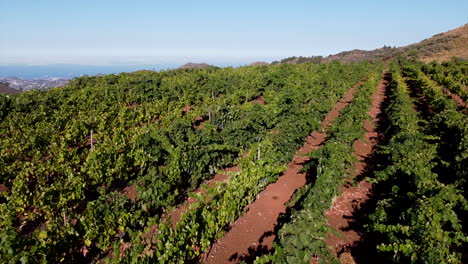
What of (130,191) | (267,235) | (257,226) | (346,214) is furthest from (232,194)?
(130,191)

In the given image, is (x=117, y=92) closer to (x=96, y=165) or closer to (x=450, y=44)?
(x=96, y=165)

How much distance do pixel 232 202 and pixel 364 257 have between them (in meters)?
3.52

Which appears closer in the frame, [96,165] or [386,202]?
[386,202]

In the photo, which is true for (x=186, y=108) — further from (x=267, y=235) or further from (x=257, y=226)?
(x=267, y=235)

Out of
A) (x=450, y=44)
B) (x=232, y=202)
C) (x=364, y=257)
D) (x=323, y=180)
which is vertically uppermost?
(x=450, y=44)

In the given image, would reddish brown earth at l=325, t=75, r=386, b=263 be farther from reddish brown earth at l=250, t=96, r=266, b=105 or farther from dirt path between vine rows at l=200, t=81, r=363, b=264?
reddish brown earth at l=250, t=96, r=266, b=105

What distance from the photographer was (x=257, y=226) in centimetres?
844

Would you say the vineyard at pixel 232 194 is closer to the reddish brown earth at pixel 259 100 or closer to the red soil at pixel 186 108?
the red soil at pixel 186 108

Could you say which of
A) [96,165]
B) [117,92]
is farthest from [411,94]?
[96,165]

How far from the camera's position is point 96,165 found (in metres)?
9.29

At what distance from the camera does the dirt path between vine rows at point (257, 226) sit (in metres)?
7.30

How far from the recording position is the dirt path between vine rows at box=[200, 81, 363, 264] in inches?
288

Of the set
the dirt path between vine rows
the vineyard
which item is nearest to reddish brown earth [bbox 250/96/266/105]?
the vineyard

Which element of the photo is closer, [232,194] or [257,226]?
[232,194]
